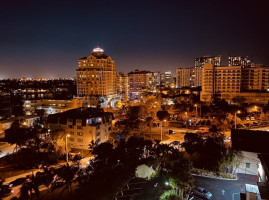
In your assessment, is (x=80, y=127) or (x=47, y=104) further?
(x=47, y=104)

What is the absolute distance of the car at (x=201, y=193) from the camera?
573 inches

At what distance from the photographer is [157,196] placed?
1488cm

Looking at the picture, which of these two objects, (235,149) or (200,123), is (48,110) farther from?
(235,149)

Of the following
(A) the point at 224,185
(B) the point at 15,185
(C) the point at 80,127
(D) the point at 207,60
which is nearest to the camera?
(A) the point at 224,185

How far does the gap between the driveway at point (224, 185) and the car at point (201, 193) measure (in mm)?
469

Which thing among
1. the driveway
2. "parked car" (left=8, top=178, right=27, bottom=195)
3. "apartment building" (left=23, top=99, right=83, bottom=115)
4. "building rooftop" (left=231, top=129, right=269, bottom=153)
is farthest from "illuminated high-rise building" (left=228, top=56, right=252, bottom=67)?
"parked car" (left=8, top=178, right=27, bottom=195)

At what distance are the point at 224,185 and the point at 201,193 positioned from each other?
8.49 feet

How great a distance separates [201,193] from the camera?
48.8 ft

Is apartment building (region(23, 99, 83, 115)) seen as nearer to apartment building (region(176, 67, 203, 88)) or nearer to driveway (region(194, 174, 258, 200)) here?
driveway (region(194, 174, 258, 200))

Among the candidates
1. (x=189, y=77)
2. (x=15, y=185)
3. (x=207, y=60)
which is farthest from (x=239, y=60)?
(x=15, y=185)

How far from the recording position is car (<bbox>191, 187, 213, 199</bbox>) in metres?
14.6

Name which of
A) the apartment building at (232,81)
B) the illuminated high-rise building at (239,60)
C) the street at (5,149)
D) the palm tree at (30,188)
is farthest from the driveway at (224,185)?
the illuminated high-rise building at (239,60)

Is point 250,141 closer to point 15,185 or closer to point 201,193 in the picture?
point 201,193

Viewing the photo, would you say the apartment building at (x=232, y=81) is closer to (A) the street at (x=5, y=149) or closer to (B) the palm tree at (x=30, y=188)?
(A) the street at (x=5, y=149)
